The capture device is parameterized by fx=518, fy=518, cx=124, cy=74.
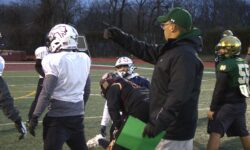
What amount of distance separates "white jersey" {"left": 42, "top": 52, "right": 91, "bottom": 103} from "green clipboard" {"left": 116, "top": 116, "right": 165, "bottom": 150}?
899 millimetres

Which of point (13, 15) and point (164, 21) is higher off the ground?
point (164, 21)

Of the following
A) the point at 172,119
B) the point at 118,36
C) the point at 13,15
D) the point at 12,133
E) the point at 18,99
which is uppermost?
the point at 118,36

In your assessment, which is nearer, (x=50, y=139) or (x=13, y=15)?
(x=50, y=139)

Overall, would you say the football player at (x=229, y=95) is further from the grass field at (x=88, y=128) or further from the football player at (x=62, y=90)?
the football player at (x=62, y=90)

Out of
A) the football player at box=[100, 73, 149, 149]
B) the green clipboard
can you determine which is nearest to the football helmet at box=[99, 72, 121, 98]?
the football player at box=[100, 73, 149, 149]

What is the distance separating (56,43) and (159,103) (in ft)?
5.44

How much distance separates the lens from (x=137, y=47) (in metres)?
5.29

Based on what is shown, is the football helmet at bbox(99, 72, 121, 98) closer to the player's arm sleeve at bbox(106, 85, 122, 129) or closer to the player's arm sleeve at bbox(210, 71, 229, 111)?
the player's arm sleeve at bbox(106, 85, 122, 129)

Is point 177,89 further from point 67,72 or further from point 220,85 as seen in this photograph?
point 220,85

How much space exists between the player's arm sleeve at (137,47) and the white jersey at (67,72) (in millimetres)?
600

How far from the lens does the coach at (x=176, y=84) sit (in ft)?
14.1

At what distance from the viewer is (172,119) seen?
432cm

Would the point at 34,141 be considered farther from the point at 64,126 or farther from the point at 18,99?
the point at 18,99

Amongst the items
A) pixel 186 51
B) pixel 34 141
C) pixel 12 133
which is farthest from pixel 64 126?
pixel 12 133
